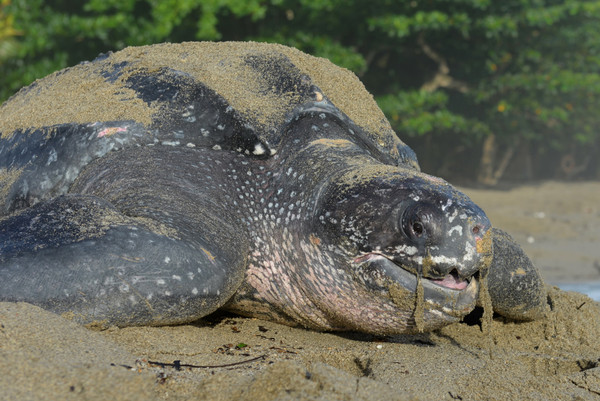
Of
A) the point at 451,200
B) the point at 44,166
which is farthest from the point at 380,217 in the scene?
the point at 44,166

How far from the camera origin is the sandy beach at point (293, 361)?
128 centimetres

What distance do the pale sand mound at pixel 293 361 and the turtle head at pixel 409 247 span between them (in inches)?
6.2

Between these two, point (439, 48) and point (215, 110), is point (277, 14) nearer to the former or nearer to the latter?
point (439, 48)

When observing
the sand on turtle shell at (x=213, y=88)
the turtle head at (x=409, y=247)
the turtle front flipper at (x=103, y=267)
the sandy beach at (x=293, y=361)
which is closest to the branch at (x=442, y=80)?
the sand on turtle shell at (x=213, y=88)

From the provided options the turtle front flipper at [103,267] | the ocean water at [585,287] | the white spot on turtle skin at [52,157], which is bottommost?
the ocean water at [585,287]

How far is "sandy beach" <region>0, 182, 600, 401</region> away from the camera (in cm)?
128

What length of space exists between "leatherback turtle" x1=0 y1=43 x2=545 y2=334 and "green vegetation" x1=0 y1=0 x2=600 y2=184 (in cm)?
622

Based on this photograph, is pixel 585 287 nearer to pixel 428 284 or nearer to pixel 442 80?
pixel 428 284

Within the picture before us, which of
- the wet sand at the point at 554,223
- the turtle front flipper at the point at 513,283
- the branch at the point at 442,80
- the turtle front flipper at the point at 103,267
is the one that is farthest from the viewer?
the branch at the point at 442,80

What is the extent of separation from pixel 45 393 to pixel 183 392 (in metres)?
0.32

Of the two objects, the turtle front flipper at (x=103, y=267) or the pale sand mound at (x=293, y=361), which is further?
the turtle front flipper at (x=103, y=267)

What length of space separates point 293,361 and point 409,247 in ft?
1.92

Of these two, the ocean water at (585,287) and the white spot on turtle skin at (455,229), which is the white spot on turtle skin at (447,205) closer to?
the white spot on turtle skin at (455,229)

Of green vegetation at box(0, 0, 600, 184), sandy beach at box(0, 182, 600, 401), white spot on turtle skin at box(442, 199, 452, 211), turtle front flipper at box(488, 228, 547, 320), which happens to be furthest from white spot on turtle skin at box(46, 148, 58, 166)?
green vegetation at box(0, 0, 600, 184)
